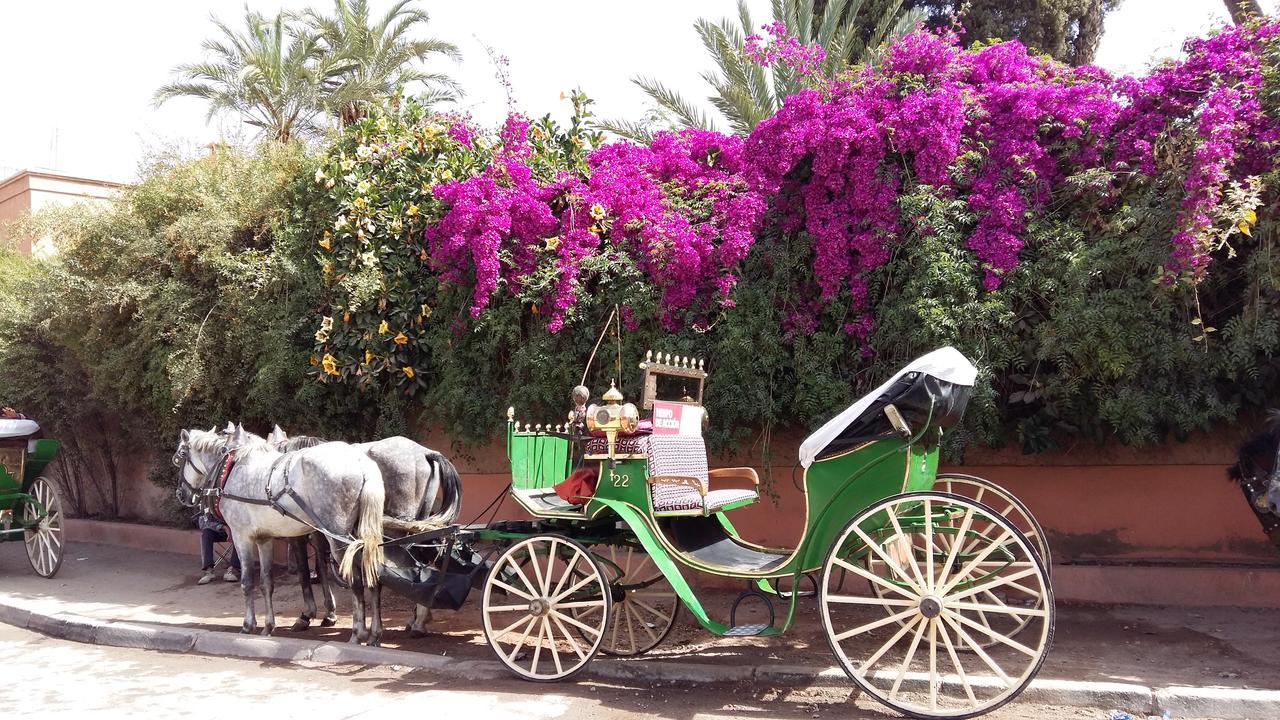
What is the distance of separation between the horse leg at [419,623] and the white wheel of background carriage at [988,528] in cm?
334

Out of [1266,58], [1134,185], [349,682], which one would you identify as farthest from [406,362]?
[1266,58]

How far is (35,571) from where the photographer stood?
424 inches

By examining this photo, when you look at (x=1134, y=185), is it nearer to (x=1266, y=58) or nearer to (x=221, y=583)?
(x=1266, y=58)

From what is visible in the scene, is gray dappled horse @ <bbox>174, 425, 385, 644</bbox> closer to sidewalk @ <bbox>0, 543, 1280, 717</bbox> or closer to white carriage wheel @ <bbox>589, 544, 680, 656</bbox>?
sidewalk @ <bbox>0, 543, 1280, 717</bbox>

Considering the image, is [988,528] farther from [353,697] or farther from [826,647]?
[353,697]

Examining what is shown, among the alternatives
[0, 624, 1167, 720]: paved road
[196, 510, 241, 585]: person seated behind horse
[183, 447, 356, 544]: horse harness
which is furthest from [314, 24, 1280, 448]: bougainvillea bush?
[0, 624, 1167, 720]: paved road

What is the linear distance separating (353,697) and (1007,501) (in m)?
4.78

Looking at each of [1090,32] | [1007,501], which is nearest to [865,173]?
[1007,501]

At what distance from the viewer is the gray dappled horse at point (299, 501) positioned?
21.6 feet

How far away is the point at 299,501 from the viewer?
672 cm

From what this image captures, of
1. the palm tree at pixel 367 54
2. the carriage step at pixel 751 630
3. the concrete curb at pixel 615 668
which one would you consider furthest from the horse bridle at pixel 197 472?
the palm tree at pixel 367 54

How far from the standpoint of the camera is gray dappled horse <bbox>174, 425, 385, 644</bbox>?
657 centimetres

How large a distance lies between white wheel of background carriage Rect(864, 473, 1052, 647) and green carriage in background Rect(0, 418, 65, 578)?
9037 mm

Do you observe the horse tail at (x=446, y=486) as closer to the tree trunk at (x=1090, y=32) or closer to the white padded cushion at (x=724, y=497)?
the white padded cushion at (x=724, y=497)
